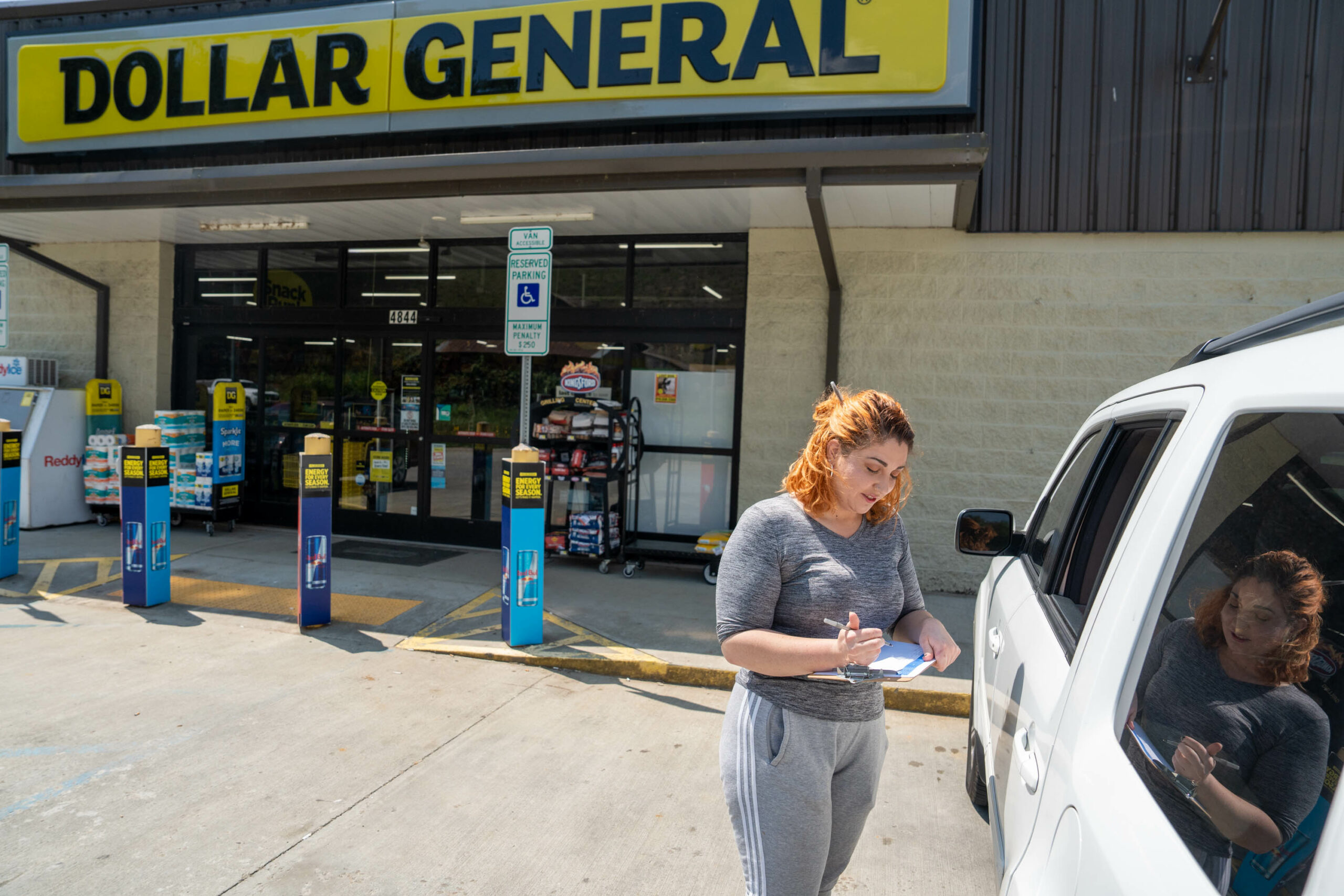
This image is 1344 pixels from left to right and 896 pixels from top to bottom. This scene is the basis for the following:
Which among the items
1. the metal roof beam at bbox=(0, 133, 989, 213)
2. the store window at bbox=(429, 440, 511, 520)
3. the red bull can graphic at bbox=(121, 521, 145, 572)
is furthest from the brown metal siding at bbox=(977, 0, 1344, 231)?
the red bull can graphic at bbox=(121, 521, 145, 572)

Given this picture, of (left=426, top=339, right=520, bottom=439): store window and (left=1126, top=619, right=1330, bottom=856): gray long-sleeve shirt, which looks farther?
(left=426, top=339, right=520, bottom=439): store window

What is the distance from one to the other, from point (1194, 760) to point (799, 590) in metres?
0.92

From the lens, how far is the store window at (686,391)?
8.61 metres

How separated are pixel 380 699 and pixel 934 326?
5617 millimetres

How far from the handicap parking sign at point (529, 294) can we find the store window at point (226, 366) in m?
5.89

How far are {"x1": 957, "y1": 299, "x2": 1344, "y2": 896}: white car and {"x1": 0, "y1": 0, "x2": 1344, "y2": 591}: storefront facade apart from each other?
5.09 metres

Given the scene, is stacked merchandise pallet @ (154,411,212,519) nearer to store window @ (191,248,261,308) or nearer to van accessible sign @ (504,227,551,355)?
store window @ (191,248,261,308)

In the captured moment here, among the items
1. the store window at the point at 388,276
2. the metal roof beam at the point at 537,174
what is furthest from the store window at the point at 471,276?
the metal roof beam at the point at 537,174

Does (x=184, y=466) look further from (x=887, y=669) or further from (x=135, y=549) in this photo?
(x=887, y=669)

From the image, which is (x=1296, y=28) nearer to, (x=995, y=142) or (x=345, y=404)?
(x=995, y=142)

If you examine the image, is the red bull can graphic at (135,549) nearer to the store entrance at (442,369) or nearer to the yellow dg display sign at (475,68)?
the store entrance at (442,369)

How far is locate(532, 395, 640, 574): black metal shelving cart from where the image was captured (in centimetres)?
814

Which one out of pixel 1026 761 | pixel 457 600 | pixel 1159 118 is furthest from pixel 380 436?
pixel 1026 761

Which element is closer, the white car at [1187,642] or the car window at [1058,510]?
the white car at [1187,642]
